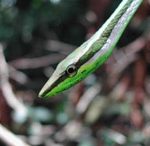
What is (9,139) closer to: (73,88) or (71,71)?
(71,71)

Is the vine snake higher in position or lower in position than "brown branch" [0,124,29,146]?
lower

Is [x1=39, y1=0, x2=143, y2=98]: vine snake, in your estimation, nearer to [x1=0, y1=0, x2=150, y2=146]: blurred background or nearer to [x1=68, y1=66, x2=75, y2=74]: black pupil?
[x1=68, y1=66, x2=75, y2=74]: black pupil

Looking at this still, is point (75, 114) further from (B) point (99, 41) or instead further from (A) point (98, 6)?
(B) point (99, 41)

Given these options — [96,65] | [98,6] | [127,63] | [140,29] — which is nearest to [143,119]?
[127,63]

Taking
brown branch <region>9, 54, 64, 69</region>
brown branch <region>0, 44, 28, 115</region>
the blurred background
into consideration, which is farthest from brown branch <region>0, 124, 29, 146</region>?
brown branch <region>9, 54, 64, 69</region>

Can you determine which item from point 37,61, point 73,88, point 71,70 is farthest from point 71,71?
point 37,61
